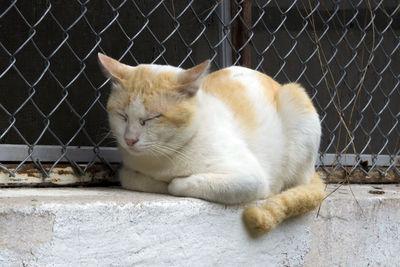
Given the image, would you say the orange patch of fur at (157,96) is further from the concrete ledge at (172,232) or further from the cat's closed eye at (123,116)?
the concrete ledge at (172,232)

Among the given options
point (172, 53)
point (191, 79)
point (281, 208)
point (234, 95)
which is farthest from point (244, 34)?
point (172, 53)

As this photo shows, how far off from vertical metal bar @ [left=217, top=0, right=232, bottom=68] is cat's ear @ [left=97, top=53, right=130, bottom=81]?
0.80 metres

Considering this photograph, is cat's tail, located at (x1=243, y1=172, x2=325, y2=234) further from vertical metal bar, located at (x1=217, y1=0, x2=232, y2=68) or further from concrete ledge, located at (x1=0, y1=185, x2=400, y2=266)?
vertical metal bar, located at (x1=217, y1=0, x2=232, y2=68)

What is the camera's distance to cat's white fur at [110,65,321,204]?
2404 mm

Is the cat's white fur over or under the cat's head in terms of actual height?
under

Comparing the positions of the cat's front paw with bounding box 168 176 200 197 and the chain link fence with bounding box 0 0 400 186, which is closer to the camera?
the cat's front paw with bounding box 168 176 200 197

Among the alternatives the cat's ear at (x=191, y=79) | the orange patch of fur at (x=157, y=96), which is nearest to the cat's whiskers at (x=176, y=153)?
the orange patch of fur at (x=157, y=96)

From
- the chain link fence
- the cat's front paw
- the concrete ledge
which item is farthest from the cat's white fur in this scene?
the chain link fence

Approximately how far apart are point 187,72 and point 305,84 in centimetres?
305

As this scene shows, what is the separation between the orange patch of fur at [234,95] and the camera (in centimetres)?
278

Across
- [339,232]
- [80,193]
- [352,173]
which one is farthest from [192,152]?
[352,173]

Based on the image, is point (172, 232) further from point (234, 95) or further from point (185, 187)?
point (234, 95)

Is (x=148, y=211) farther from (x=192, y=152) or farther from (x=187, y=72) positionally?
(x=187, y=72)

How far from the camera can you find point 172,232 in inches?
88.7
